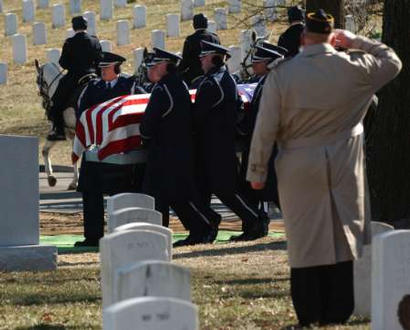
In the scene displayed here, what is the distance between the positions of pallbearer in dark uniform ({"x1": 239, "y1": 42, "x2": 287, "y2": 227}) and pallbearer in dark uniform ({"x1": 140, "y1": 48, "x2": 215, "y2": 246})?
65 centimetres

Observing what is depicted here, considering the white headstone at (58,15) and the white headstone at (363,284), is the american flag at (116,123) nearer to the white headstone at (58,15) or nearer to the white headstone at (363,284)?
the white headstone at (363,284)

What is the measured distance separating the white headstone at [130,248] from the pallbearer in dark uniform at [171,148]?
20.6 ft

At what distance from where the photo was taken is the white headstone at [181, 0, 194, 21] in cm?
3747

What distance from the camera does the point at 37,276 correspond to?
12.6 metres

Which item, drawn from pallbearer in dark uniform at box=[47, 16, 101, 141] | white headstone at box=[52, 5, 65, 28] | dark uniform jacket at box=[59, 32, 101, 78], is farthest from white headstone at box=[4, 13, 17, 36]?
dark uniform jacket at box=[59, 32, 101, 78]

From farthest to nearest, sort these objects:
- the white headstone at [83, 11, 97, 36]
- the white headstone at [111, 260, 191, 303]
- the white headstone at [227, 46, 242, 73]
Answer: the white headstone at [83, 11, 97, 36] → the white headstone at [227, 46, 242, 73] → the white headstone at [111, 260, 191, 303]

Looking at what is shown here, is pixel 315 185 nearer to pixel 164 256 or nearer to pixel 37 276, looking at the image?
pixel 164 256

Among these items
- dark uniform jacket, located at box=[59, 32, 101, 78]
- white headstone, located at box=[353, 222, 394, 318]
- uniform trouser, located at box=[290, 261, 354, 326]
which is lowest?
dark uniform jacket, located at box=[59, 32, 101, 78]

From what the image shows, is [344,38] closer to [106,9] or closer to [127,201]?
[127,201]

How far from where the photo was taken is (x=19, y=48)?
35219 millimetres

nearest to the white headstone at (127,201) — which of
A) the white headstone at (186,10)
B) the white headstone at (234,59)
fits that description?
the white headstone at (234,59)

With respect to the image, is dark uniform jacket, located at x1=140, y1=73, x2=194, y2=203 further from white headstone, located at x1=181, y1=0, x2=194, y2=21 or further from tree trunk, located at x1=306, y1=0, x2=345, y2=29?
white headstone, located at x1=181, y1=0, x2=194, y2=21

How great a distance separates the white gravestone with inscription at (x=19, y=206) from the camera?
12.8 metres

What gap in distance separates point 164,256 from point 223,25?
2796 centimetres
